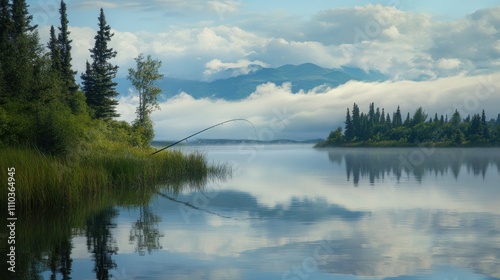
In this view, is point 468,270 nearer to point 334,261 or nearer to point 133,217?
point 334,261

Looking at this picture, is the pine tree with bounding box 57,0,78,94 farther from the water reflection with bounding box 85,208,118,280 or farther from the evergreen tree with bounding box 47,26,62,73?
the water reflection with bounding box 85,208,118,280

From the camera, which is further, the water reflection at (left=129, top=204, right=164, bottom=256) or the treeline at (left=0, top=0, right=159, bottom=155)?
the treeline at (left=0, top=0, right=159, bottom=155)

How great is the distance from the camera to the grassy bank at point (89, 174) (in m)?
21.9

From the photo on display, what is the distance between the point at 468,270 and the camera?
43.9 feet

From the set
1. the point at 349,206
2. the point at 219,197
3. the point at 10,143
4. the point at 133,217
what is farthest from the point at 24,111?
the point at 349,206

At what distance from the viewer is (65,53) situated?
213ft

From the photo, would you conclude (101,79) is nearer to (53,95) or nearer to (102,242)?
(53,95)

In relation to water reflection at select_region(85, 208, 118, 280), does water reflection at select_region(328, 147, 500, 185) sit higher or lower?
lower

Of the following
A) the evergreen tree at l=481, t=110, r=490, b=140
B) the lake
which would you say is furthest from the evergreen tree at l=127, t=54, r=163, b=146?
the evergreen tree at l=481, t=110, r=490, b=140

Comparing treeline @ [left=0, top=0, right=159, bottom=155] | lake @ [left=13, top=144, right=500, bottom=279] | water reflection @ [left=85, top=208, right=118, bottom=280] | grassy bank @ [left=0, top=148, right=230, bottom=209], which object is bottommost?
lake @ [left=13, top=144, right=500, bottom=279]

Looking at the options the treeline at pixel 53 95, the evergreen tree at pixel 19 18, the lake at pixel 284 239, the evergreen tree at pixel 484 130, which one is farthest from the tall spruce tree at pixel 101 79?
the evergreen tree at pixel 484 130

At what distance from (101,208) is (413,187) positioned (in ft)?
68.5

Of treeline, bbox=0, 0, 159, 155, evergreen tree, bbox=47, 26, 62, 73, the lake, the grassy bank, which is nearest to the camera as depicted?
the lake

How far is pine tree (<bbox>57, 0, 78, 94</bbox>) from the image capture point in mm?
61219
